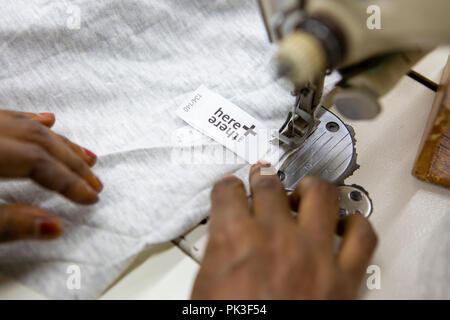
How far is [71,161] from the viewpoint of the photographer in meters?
0.56

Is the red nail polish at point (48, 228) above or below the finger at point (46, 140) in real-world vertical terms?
below

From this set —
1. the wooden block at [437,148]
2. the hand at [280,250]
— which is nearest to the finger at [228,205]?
the hand at [280,250]

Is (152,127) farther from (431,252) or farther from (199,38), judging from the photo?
(431,252)

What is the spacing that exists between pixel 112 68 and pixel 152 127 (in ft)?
0.46

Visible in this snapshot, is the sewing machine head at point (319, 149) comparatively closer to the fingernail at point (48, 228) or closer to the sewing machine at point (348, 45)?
the sewing machine at point (348, 45)

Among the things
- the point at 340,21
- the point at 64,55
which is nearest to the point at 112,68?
the point at 64,55

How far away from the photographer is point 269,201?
516 mm

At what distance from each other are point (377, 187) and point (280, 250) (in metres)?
0.23

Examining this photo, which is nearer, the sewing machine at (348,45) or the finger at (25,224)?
the sewing machine at (348,45)

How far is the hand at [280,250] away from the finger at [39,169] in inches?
7.2

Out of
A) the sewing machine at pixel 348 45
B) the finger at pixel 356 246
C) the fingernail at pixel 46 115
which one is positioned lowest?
the finger at pixel 356 246

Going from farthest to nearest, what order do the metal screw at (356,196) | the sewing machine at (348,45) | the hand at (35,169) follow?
the metal screw at (356,196)
the hand at (35,169)
the sewing machine at (348,45)

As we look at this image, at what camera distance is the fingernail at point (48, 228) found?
53 cm
